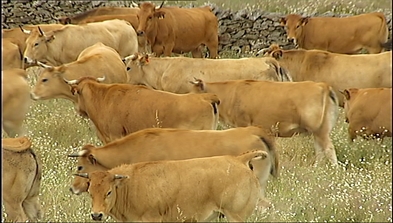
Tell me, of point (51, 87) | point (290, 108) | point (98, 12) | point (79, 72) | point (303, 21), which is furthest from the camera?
point (98, 12)

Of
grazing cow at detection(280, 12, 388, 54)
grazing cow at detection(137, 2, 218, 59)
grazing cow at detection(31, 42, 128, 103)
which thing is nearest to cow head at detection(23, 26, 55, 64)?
grazing cow at detection(31, 42, 128, 103)

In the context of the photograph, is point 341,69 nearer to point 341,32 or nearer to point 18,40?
point 341,32

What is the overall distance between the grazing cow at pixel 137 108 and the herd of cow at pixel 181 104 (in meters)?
0.01

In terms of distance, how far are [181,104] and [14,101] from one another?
2.27 m

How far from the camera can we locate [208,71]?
43.3 ft

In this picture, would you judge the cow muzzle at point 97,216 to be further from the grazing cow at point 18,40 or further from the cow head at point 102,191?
the grazing cow at point 18,40

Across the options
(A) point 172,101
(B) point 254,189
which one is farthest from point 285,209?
(A) point 172,101

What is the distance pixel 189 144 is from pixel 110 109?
2218 millimetres

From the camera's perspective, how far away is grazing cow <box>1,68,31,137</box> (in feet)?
36.2

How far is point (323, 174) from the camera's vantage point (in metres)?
9.85

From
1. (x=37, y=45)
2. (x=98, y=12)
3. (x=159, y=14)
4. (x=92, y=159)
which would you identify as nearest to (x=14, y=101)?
(x=92, y=159)

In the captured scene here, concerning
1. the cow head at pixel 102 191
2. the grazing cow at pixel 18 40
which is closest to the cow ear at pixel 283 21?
the grazing cow at pixel 18 40

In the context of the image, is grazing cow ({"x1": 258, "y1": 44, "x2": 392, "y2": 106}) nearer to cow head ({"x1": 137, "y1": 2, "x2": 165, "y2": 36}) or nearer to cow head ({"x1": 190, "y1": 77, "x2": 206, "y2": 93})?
cow head ({"x1": 190, "y1": 77, "x2": 206, "y2": 93})

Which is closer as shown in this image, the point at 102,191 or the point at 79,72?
the point at 102,191
